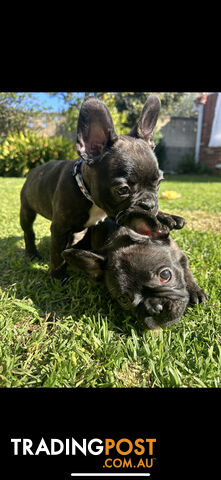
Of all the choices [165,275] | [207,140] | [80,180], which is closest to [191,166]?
[207,140]

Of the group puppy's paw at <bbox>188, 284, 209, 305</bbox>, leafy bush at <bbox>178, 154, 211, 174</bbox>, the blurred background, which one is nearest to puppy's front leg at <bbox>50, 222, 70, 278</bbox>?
puppy's paw at <bbox>188, 284, 209, 305</bbox>

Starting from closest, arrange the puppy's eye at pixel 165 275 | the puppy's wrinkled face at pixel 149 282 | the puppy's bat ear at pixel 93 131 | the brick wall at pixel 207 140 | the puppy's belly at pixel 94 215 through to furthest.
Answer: the puppy's wrinkled face at pixel 149 282
the puppy's eye at pixel 165 275
the puppy's bat ear at pixel 93 131
the puppy's belly at pixel 94 215
the brick wall at pixel 207 140

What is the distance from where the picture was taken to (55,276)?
3117mm

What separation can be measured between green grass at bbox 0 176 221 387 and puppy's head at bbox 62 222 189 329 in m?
0.16

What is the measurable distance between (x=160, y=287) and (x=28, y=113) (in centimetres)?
1704

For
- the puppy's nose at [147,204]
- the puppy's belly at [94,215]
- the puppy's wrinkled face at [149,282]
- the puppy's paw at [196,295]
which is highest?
the puppy's nose at [147,204]

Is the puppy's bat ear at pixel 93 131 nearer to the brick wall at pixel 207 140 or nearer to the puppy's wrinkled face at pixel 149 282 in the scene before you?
the puppy's wrinkled face at pixel 149 282

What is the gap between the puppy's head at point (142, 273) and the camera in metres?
2.18

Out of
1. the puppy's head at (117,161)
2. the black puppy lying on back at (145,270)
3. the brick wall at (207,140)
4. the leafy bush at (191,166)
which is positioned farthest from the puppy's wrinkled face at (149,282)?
the leafy bush at (191,166)

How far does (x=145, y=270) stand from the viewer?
2.25 meters

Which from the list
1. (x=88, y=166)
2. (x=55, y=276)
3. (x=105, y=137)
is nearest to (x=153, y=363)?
(x=55, y=276)

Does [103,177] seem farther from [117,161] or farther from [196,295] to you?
[196,295]
